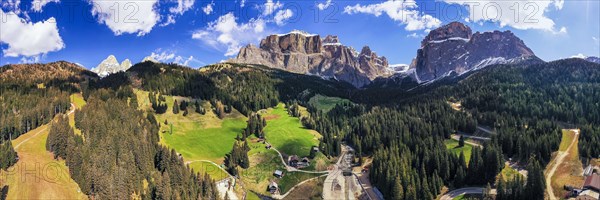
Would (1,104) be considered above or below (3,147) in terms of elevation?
above

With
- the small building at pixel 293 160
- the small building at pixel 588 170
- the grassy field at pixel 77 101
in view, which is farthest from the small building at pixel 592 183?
the grassy field at pixel 77 101

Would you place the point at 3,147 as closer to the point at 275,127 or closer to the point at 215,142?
the point at 215,142

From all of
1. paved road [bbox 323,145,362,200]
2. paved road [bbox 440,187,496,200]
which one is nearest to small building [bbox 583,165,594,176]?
paved road [bbox 440,187,496,200]

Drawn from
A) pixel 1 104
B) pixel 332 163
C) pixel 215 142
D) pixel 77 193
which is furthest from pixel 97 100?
pixel 332 163

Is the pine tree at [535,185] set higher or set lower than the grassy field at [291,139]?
lower

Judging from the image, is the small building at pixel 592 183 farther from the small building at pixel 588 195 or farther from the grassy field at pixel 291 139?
the grassy field at pixel 291 139

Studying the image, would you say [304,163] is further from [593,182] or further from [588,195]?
[593,182]

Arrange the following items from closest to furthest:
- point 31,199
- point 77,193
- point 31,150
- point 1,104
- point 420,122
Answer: point 31,199 < point 77,193 < point 31,150 < point 1,104 < point 420,122
